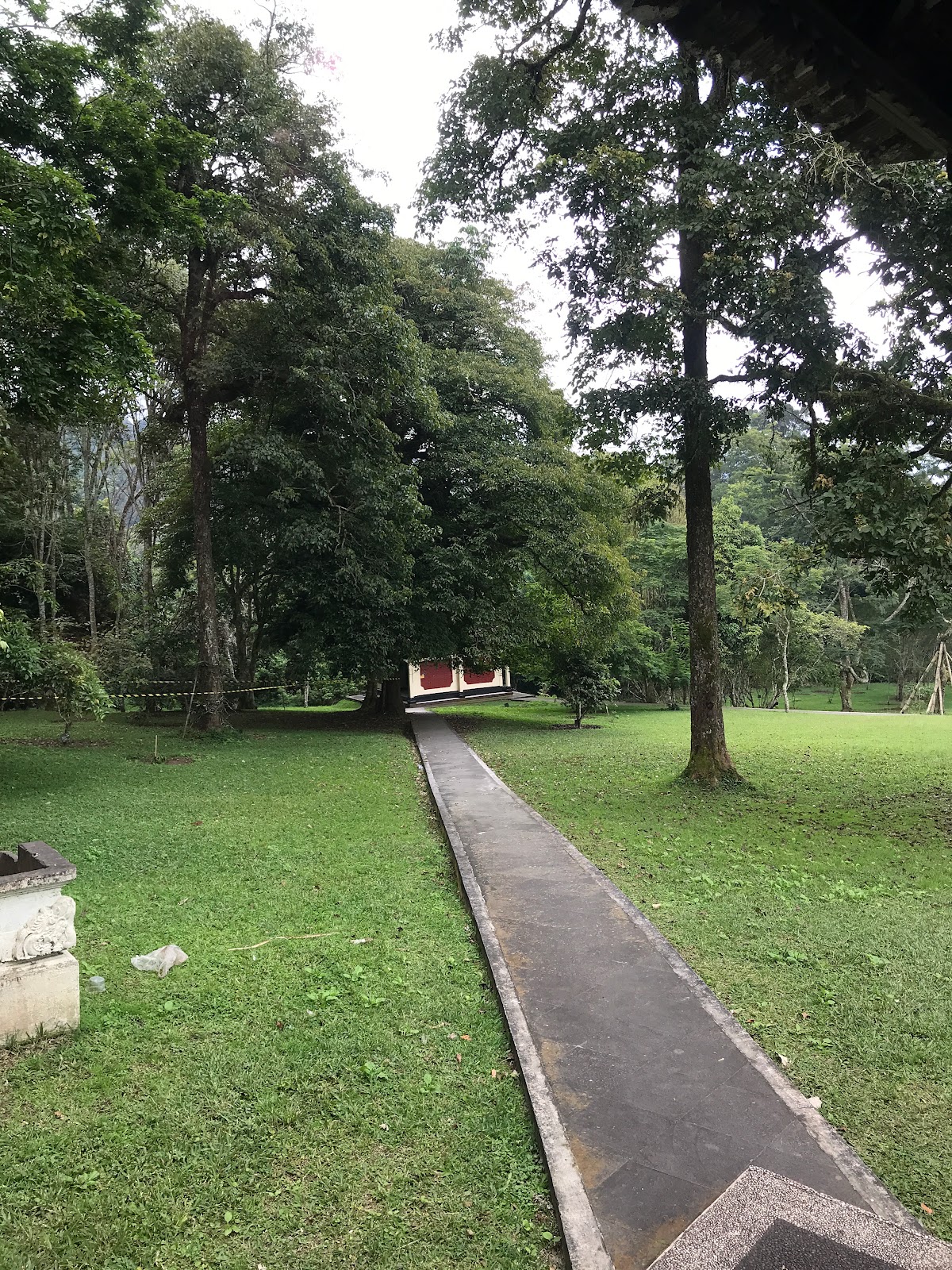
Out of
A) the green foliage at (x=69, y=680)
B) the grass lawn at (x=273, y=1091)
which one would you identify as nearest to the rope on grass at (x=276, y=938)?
the grass lawn at (x=273, y=1091)

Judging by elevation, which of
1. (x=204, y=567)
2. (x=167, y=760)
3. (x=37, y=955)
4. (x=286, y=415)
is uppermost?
(x=286, y=415)

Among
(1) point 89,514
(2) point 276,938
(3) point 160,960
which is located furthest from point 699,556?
(1) point 89,514

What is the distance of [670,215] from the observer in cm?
888

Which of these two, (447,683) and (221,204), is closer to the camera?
(221,204)

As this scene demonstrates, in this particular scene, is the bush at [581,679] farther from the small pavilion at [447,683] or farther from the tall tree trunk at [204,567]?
the small pavilion at [447,683]

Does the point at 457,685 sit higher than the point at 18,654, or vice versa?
the point at 18,654

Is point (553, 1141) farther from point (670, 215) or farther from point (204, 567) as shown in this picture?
point (204, 567)

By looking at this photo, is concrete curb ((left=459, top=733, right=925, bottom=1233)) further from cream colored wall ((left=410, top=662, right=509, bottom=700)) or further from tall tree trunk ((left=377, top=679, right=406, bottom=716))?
cream colored wall ((left=410, top=662, right=509, bottom=700))

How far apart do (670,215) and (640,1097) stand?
9395mm

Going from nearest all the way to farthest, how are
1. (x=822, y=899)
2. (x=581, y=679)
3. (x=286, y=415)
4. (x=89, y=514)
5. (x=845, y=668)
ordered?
(x=822, y=899) < (x=286, y=415) < (x=89, y=514) < (x=581, y=679) < (x=845, y=668)

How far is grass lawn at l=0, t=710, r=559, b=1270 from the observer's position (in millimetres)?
2420

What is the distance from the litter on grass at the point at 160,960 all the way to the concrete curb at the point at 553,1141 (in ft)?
6.45

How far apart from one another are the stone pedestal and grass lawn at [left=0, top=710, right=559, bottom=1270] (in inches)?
4.9

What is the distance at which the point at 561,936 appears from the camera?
4.98 m
